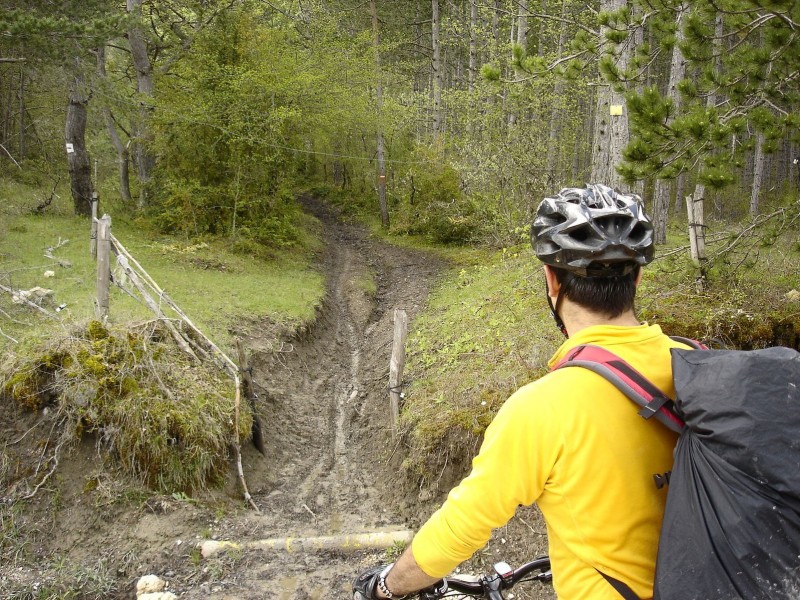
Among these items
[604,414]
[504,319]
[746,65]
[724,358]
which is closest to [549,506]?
[604,414]

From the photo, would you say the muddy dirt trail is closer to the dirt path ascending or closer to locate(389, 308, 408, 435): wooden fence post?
the dirt path ascending

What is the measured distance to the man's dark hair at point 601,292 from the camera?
1793 millimetres

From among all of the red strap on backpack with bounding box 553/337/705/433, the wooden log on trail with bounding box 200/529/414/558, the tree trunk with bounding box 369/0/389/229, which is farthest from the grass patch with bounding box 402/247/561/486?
the tree trunk with bounding box 369/0/389/229

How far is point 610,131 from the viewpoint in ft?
28.2

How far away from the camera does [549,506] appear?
1.67 metres

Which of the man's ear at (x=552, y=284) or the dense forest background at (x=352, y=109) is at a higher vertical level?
the dense forest background at (x=352, y=109)

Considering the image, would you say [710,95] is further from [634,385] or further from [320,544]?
[320,544]

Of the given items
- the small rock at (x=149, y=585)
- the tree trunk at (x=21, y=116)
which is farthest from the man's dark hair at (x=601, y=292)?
the tree trunk at (x=21, y=116)

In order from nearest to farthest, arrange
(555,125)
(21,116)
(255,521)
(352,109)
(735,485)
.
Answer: (735,485), (255,521), (352,109), (555,125), (21,116)

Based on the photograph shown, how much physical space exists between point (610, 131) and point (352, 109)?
48.2 ft

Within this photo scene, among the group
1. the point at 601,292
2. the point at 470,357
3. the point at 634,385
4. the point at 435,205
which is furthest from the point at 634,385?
the point at 435,205

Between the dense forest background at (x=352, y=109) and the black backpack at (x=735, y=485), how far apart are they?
4.19 metres

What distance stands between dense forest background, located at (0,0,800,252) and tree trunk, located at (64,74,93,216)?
0.05 meters

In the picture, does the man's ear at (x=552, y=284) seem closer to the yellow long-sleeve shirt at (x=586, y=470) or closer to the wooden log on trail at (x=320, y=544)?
the yellow long-sleeve shirt at (x=586, y=470)
